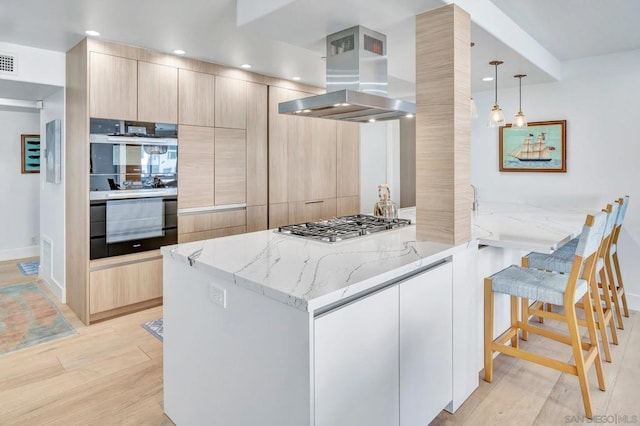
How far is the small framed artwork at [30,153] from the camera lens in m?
5.75

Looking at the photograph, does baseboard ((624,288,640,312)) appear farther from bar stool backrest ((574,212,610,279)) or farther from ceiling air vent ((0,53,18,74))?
ceiling air vent ((0,53,18,74))

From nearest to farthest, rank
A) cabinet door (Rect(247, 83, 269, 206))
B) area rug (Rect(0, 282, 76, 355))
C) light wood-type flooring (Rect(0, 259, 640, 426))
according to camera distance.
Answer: light wood-type flooring (Rect(0, 259, 640, 426)), area rug (Rect(0, 282, 76, 355)), cabinet door (Rect(247, 83, 269, 206))

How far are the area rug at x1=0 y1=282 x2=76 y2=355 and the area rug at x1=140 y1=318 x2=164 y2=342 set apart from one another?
1.85 ft

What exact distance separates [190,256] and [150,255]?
2.13 m

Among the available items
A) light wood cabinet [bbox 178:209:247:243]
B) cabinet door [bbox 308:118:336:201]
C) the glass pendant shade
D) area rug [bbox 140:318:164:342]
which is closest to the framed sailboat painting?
the glass pendant shade

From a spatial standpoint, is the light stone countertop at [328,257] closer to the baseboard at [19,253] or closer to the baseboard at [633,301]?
the baseboard at [633,301]

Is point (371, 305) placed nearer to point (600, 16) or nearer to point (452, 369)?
point (452, 369)

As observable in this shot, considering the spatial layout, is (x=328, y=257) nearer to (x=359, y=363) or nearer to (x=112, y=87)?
(x=359, y=363)

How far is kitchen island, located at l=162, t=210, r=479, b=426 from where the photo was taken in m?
1.37

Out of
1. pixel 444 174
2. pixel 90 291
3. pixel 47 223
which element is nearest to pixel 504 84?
pixel 444 174

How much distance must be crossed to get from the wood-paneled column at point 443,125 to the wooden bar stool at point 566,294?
1.34 ft

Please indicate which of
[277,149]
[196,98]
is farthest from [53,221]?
[277,149]

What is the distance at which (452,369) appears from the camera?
6.98ft

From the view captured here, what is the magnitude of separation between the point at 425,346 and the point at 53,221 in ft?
13.1
